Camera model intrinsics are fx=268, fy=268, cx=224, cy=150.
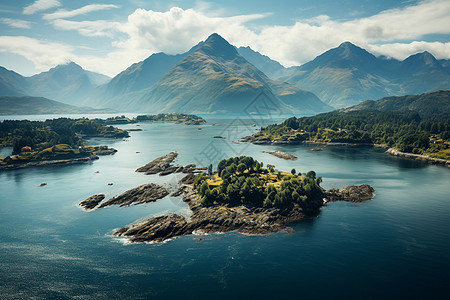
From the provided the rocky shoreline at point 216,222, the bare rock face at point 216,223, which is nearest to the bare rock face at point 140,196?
the rocky shoreline at point 216,222

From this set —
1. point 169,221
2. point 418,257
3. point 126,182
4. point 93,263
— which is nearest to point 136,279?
point 93,263

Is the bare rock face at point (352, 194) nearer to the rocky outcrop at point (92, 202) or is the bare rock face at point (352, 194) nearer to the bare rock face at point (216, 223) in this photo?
the bare rock face at point (216, 223)

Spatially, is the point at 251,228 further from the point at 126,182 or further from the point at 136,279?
the point at 126,182

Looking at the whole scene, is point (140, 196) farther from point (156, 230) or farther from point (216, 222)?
point (216, 222)

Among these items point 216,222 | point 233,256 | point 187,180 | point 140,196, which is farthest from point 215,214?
point 187,180

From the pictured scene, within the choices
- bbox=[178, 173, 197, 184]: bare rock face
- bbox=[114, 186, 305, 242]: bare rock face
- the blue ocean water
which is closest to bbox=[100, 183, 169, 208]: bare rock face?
the blue ocean water

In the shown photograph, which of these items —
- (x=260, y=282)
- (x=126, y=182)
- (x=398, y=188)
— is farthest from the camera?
(x=126, y=182)

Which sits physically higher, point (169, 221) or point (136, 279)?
point (169, 221)

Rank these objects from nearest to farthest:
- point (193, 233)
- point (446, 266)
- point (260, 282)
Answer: point (260, 282), point (446, 266), point (193, 233)
